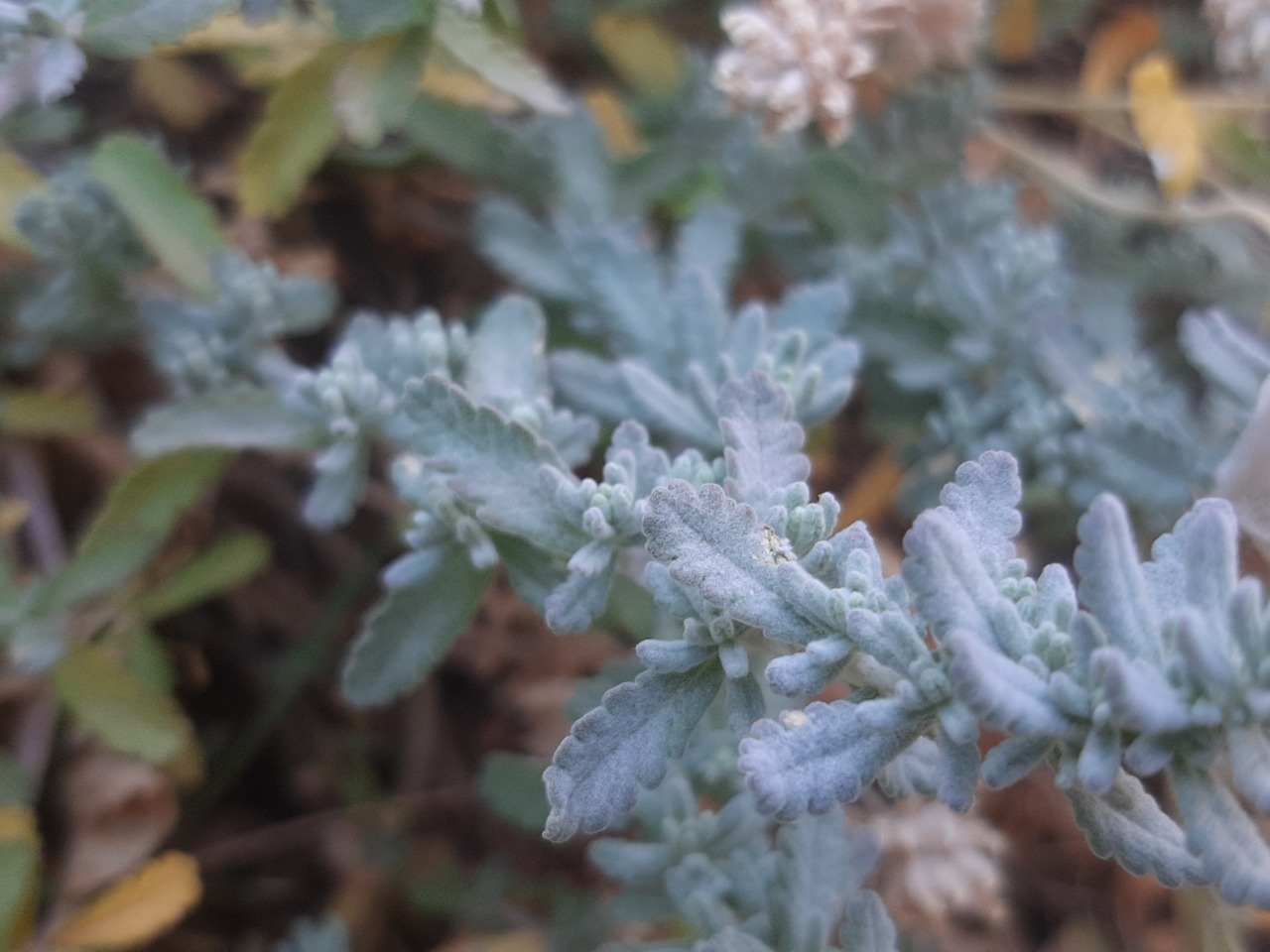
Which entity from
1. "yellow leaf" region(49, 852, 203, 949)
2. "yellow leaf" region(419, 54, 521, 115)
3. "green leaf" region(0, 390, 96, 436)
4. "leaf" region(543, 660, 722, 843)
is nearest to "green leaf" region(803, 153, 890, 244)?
"yellow leaf" region(419, 54, 521, 115)

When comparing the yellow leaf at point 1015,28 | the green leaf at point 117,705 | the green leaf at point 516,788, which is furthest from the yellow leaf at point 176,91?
the yellow leaf at point 1015,28

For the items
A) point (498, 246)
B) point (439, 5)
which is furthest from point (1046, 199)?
point (439, 5)

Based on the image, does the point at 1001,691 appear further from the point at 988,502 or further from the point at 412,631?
the point at 412,631

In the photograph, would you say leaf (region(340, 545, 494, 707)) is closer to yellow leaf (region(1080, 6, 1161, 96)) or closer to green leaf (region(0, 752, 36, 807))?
green leaf (region(0, 752, 36, 807))

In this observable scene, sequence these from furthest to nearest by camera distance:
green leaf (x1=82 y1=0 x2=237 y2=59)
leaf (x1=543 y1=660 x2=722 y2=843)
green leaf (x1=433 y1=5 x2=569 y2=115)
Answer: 1. green leaf (x1=433 y1=5 x2=569 y2=115)
2. green leaf (x1=82 y1=0 x2=237 y2=59)
3. leaf (x1=543 y1=660 x2=722 y2=843)

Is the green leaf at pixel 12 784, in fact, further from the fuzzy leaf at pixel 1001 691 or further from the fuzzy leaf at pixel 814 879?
the fuzzy leaf at pixel 1001 691

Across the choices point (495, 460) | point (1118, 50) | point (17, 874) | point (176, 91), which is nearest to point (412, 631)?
point (495, 460)

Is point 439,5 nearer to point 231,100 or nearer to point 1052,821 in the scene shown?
point 231,100

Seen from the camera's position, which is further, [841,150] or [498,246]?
[841,150]
